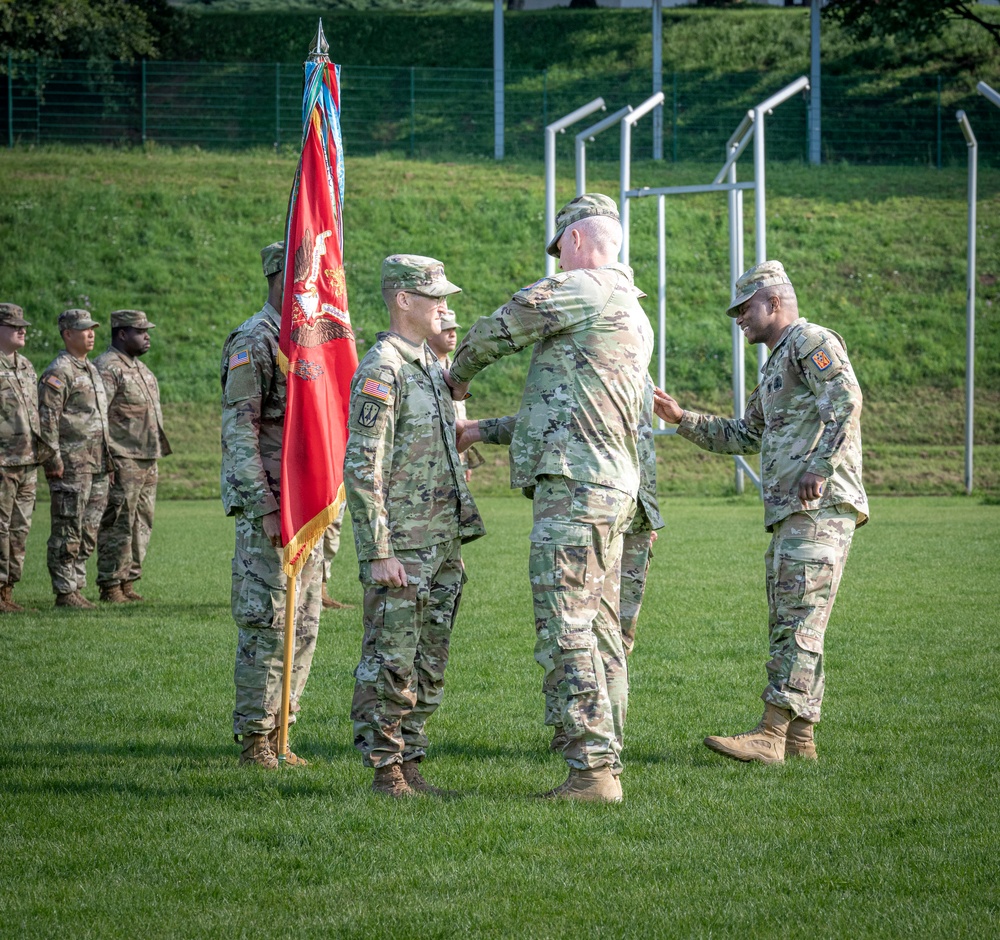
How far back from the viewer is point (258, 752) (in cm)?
621

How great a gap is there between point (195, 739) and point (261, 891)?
2.49 meters

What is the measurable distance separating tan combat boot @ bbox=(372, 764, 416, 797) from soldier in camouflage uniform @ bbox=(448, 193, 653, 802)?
27.2 inches

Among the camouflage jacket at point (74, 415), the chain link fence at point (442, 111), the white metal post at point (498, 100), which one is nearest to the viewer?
the camouflage jacket at point (74, 415)

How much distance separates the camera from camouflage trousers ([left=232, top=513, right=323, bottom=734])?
6195 millimetres

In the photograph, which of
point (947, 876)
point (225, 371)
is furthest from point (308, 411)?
point (947, 876)

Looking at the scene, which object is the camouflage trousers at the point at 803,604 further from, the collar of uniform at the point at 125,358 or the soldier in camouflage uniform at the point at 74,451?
the collar of uniform at the point at 125,358

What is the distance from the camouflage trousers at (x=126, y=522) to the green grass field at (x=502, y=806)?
1884 mm

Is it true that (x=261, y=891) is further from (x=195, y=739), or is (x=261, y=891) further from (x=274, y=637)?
(x=195, y=739)

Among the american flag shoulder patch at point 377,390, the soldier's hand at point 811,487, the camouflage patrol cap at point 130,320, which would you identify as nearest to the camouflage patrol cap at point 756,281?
the soldier's hand at point 811,487

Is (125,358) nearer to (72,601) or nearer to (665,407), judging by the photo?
(72,601)

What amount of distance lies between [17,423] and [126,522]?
1.42 meters

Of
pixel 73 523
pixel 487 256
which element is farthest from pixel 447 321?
pixel 487 256

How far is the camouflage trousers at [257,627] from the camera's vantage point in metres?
6.20

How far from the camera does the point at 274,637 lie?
6258 millimetres
